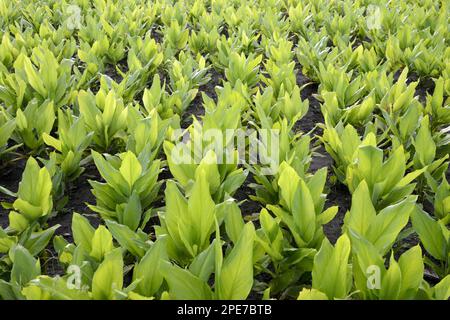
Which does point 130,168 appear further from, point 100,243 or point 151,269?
point 151,269

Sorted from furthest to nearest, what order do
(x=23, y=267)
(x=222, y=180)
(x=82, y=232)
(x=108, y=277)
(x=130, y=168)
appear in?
(x=222, y=180) < (x=130, y=168) < (x=82, y=232) < (x=23, y=267) < (x=108, y=277)

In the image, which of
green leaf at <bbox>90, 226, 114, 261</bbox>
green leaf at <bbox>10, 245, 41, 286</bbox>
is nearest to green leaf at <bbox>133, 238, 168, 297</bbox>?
green leaf at <bbox>90, 226, 114, 261</bbox>

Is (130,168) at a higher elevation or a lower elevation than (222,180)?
higher

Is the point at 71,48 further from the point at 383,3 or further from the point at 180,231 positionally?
the point at 383,3

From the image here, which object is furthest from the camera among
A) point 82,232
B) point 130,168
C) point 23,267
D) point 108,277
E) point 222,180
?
point 222,180

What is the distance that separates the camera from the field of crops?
132cm

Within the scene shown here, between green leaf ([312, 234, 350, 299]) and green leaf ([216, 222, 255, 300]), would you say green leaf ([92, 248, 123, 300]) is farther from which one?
green leaf ([312, 234, 350, 299])

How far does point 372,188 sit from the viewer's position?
5.73 ft

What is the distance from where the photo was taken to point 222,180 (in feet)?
6.21

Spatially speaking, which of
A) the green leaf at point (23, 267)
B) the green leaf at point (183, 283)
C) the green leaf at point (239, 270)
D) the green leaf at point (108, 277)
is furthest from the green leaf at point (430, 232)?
the green leaf at point (23, 267)

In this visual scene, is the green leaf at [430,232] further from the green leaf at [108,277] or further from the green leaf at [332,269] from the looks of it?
the green leaf at [108,277]

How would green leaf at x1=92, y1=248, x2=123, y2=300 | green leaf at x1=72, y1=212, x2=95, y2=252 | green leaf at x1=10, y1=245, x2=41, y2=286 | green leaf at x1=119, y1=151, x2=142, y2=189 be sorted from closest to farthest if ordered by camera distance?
green leaf at x1=92, y1=248, x2=123, y2=300 → green leaf at x1=10, y1=245, x2=41, y2=286 → green leaf at x1=72, y1=212, x2=95, y2=252 → green leaf at x1=119, y1=151, x2=142, y2=189

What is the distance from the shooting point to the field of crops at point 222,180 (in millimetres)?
1317

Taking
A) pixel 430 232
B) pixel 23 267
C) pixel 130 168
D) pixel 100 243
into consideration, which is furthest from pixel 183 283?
pixel 430 232
